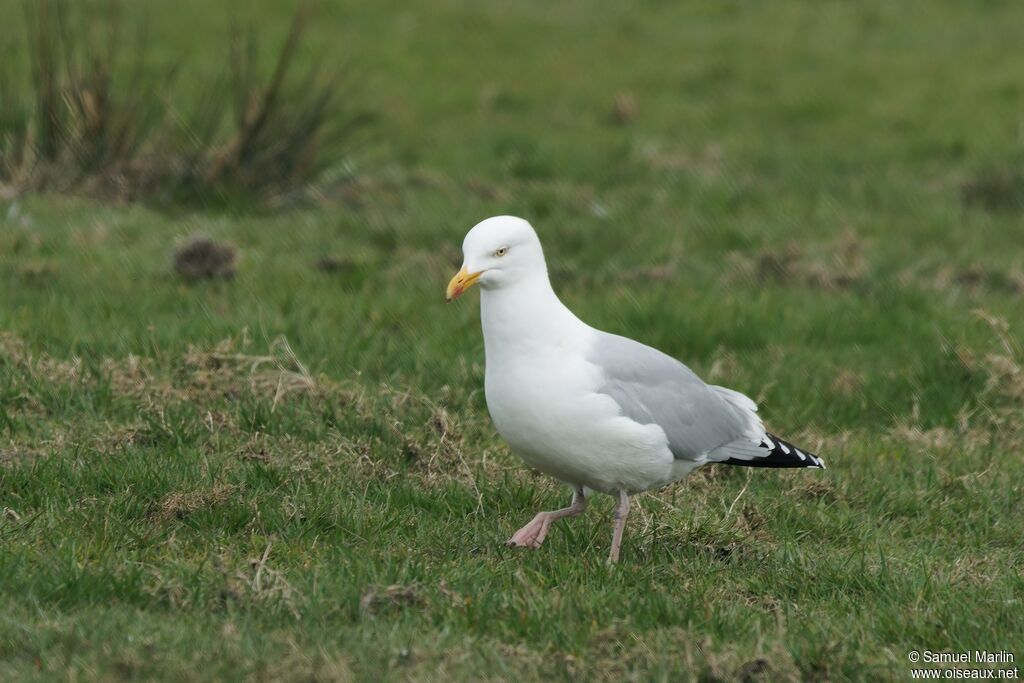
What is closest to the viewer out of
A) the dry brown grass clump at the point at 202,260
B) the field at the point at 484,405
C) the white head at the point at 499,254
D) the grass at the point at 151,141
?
the field at the point at 484,405

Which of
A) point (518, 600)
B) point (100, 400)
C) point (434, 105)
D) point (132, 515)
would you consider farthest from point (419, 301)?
point (434, 105)

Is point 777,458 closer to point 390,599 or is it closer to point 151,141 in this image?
point 390,599

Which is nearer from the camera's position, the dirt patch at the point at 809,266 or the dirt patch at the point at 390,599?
the dirt patch at the point at 390,599

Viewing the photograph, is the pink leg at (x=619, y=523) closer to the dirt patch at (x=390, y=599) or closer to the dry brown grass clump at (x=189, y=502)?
the dirt patch at (x=390, y=599)

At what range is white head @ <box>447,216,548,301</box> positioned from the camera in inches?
205

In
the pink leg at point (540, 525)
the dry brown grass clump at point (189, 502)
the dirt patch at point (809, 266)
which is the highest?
the dry brown grass clump at point (189, 502)

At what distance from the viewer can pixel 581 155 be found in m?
12.7

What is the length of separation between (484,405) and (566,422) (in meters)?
1.94

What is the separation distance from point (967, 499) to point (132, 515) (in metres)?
3.33

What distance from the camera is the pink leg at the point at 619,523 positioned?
207 inches

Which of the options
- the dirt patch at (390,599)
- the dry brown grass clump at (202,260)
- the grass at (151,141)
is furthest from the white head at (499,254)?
the grass at (151,141)

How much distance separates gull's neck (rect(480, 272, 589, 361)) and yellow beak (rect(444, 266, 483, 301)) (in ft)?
0.45

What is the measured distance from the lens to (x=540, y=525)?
5426 mm

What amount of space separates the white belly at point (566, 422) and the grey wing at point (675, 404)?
0.08 meters
